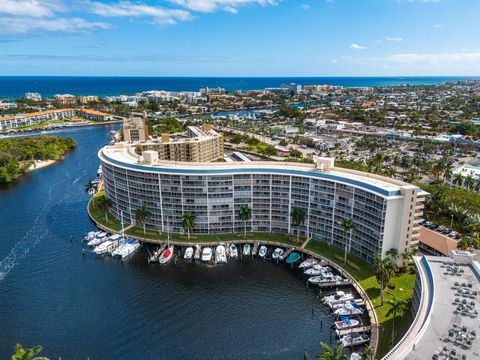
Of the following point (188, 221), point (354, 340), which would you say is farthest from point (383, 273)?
point (188, 221)

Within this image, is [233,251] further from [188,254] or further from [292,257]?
[292,257]

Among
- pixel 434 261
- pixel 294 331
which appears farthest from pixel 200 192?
pixel 434 261

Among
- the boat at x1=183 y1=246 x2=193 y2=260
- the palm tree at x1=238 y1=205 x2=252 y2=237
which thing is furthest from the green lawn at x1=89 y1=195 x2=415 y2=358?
the palm tree at x1=238 y1=205 x2=252 y2=237

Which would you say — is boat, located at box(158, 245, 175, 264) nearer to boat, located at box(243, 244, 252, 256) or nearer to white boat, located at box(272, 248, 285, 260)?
boat, located at box(243, 244, 252, 256)

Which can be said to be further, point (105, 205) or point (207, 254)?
point (105, 205)

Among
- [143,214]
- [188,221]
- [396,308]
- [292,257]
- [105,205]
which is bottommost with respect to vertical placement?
[292,257]

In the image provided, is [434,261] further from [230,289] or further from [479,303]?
[230,289]

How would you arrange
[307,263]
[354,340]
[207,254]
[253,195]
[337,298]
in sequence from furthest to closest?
[253,195] → [207,254] → [307,263] → [337,298] → [354,340]
